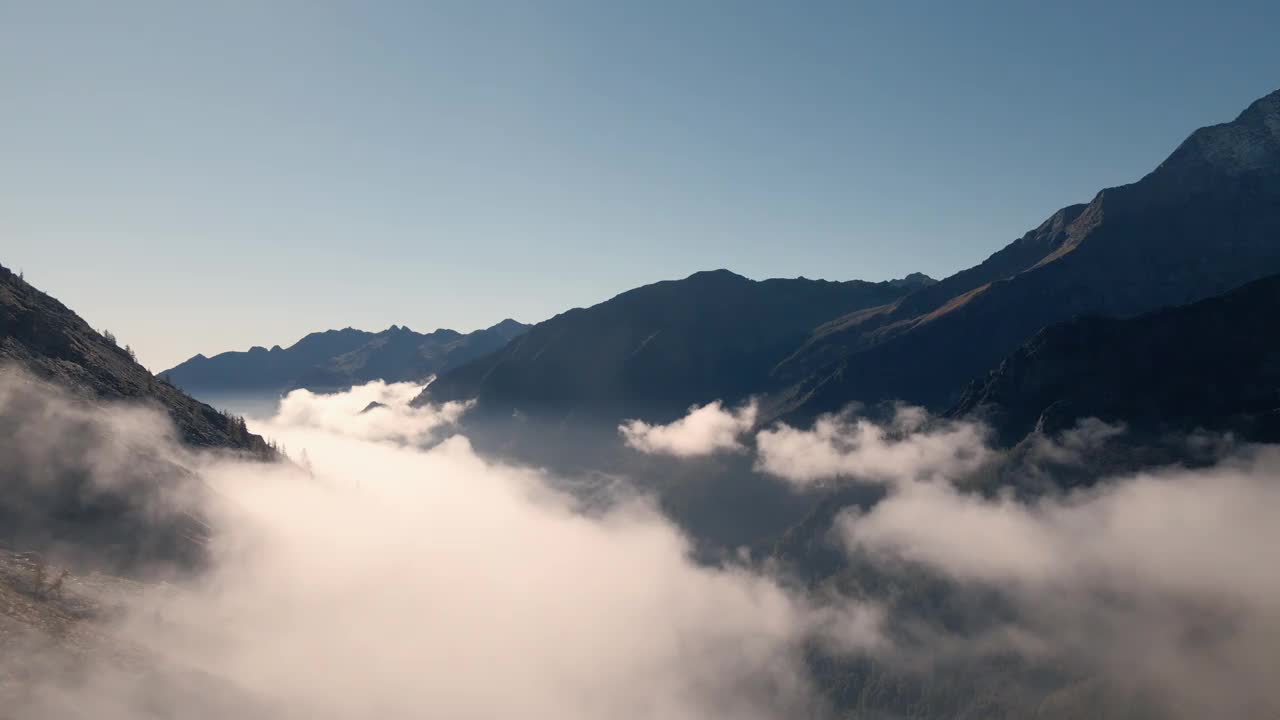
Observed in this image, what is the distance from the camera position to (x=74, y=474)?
155875 mm

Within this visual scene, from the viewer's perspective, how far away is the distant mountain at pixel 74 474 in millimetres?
144625

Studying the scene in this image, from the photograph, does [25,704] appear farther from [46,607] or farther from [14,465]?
[14,465]

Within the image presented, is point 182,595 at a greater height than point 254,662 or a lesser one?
greater

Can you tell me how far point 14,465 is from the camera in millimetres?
149625

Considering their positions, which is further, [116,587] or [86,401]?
[86,401]

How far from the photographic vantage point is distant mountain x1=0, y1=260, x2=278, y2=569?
14462 centimetres

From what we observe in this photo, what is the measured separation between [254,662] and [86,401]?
3526 inches

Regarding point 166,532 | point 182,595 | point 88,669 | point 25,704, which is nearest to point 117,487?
point 166,532

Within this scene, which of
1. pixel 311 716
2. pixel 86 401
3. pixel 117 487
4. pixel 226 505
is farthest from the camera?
pixel 226 505

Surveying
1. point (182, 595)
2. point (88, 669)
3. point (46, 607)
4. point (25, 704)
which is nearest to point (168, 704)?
point (88, 669)

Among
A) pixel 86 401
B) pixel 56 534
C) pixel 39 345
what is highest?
pixel 39 345

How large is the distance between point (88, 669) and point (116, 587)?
5140 cm

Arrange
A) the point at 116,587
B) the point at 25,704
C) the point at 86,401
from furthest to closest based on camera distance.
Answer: the point at 86,401, the point at 116,587, the point at 25,704

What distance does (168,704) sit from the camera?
9631 cm
